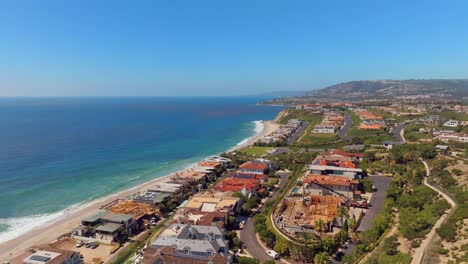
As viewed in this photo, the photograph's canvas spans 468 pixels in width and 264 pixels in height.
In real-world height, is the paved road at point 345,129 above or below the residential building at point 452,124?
below

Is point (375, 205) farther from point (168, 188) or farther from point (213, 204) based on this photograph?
point (168, 188)

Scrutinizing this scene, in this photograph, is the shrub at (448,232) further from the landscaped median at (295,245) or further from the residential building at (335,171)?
the residential building at (335,171)

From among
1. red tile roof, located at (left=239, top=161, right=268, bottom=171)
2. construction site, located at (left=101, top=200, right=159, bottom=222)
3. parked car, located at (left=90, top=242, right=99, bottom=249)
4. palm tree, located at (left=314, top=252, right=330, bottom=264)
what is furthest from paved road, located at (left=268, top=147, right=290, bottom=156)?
palm tree, located at (left=314, top=252, right=330, bottom=264)

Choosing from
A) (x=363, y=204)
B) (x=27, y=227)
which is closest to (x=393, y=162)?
(x=363, y=204)

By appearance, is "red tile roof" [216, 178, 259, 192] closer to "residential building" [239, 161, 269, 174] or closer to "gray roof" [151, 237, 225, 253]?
"residential building" [239, 161, 269, 174]

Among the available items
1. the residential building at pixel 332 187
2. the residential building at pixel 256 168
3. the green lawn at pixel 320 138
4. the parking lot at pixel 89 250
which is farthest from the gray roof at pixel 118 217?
the green lawn at pixel 320 138
